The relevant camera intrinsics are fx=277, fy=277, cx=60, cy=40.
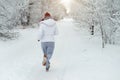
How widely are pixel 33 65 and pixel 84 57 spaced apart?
240 cm

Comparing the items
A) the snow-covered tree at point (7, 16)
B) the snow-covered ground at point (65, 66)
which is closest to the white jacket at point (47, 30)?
the snow-covered ground at point (65, 66)

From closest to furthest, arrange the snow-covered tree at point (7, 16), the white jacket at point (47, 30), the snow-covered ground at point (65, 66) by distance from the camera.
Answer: the snow-covered ground at point (65, 66) → the white jacket at point (47, 30) → the snow-covered tree at point (7, 16)

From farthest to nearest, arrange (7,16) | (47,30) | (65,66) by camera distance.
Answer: (7,16) < (65,66) < (47,30)

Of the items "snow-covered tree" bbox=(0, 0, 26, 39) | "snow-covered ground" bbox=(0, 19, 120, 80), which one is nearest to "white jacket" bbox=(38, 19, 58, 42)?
"snow-covered ground" bbox=(0, 19, 120, 80)

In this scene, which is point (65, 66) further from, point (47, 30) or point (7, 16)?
point (7, 16)

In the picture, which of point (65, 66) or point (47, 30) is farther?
point (65, 66)

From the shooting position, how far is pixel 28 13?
34406 mm

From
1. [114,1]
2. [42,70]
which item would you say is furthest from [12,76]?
[114,1]

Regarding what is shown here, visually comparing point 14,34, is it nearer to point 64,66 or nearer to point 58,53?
point 58,53

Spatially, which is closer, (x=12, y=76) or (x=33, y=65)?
(x=12, y=76)

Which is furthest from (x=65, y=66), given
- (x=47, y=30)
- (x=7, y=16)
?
(x=7, y=16)

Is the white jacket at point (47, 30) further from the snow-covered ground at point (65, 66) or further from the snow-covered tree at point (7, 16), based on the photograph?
the snow-covered tree at point (7, 16)

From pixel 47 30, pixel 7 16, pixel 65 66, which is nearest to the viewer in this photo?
pixel 47 30

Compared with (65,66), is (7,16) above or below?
above
